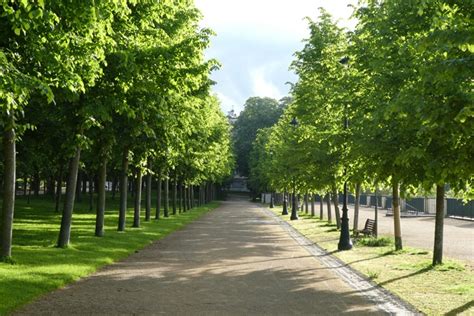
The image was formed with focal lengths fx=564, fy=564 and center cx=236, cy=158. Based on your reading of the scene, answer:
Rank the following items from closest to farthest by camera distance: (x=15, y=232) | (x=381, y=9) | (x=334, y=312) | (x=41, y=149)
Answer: (x=334, y=312) < (x=381, y=9) < (x=15, y=232) < (x=41, y=149)

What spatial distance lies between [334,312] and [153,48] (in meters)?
7.34

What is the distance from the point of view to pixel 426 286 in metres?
12.0

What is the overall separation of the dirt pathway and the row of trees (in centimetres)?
263

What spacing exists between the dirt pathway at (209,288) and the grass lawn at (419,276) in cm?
96

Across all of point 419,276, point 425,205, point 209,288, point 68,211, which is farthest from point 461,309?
point 425,205

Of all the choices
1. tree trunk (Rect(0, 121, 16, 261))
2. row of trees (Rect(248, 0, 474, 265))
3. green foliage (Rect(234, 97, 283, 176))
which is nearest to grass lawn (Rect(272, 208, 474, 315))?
row of trees (Rect(248, 0, 474, 265))

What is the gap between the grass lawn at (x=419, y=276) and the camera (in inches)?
398

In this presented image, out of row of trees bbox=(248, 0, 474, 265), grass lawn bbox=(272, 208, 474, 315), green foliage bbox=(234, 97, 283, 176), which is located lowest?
grass lawn bbox=(272, 208, 474, 315)

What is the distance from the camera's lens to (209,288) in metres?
11.3

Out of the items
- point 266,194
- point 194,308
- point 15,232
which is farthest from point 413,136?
point 266,194

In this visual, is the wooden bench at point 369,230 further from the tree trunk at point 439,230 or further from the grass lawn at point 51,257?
the tree trunk at point 439,230

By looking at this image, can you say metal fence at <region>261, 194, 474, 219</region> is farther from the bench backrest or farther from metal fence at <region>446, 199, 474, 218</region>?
the bench backrest

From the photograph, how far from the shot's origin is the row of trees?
23.4 feet

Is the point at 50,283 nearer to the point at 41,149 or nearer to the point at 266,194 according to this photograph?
the point at 41,149
